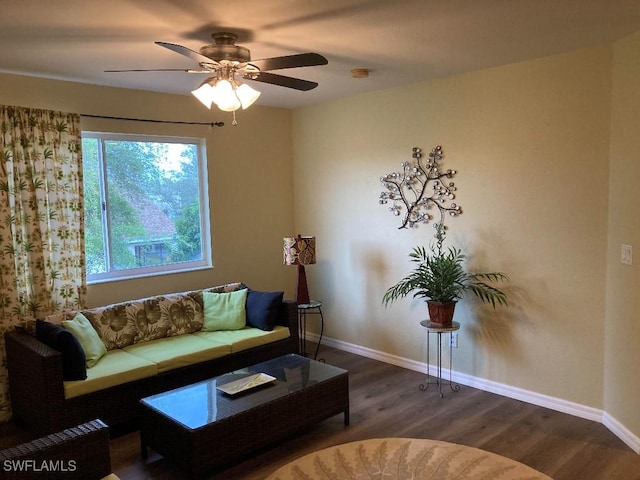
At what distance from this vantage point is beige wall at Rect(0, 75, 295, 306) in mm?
3938

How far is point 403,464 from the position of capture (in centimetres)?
285

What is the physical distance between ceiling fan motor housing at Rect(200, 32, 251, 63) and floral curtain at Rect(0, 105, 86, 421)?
1.68m

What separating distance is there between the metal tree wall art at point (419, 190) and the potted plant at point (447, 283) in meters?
0.19

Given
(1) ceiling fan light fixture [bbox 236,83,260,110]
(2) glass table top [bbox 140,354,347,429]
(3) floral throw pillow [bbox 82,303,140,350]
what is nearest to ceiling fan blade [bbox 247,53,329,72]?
(1) ceiling fan light fixture [bbox 236,83,260,110]

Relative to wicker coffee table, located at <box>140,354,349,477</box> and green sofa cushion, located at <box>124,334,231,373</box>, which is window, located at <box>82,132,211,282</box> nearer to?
green sofa cushion, located at <box>124,334,231,373</box>

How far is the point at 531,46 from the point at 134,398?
3.48m

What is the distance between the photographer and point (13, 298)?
3.53m

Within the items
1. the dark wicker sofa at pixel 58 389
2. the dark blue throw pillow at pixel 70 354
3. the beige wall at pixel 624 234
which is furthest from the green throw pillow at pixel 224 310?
the beige wall at pixel 624 234

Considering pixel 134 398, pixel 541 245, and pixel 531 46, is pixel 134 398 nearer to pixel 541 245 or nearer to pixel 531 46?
pixel 541 245

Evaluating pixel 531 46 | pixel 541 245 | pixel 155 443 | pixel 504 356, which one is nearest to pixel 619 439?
pixel 504 356

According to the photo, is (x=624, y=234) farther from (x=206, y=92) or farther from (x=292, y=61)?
(x=206, y=92)

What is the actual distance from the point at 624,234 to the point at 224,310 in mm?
3016

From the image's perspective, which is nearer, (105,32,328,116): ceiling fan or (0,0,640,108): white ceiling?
(0,0,640,108): white ceiling

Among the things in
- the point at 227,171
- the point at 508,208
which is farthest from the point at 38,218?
the point at 508,208
